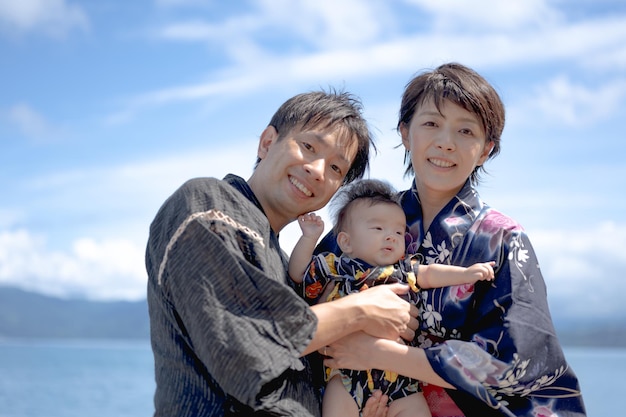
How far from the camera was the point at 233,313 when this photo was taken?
2.39m

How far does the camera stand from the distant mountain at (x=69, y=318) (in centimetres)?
13375

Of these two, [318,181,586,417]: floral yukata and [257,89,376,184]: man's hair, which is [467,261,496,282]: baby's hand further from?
[257,89,376,184]: man's hair

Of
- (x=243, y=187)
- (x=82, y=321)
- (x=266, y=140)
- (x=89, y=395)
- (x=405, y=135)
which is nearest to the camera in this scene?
(x=243, y=187)

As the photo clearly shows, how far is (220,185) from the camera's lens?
106 inches

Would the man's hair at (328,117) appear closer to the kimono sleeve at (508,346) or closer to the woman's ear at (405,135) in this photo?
the woman's ear at (405,135)

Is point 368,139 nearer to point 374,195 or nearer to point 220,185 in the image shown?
point 374,195

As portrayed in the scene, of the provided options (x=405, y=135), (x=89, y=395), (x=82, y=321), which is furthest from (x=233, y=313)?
(x=82, y=321)

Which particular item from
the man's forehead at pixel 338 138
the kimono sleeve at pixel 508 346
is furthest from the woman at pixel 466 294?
the man's forehead at pixel 338 138

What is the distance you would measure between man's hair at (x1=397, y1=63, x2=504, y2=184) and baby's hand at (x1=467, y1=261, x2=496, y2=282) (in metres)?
0.63

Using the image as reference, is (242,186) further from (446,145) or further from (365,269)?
(446,145)

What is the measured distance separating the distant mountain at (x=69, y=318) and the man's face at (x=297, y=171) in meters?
122

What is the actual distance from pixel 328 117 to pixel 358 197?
1.14 ft

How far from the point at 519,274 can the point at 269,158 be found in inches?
42.1

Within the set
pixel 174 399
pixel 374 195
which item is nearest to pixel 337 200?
pixel 374 195
